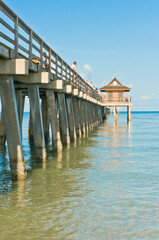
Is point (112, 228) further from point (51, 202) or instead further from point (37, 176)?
point (37, 176)

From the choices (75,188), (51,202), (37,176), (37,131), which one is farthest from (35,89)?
(51,202)

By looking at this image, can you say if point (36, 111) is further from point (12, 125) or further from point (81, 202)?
point (81, 202)

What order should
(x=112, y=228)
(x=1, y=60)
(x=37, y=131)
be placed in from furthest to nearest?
(x=37, y=131), (x=1, y=60), (x=112, y=228)

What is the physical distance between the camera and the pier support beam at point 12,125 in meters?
9.12

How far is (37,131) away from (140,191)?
5.02 meters

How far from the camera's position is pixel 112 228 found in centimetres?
623

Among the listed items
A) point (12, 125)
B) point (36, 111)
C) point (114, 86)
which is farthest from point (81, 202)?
point (114, 86)

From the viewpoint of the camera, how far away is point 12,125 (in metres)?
9.28

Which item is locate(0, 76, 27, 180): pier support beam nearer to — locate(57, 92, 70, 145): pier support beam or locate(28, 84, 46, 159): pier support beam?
locate(28, 84, 46, 159): pier support beam

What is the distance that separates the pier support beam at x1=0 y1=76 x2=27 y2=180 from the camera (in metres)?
9.12

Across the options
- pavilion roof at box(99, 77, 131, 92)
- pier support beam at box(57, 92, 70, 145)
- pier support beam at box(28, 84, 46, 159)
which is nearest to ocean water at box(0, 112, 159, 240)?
pier support beam at box(28, 84, 46, 159)

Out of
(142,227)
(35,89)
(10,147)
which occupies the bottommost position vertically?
(142,227)

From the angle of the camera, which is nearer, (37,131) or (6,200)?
(6,200)

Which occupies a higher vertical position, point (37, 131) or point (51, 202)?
point (37, 131)
